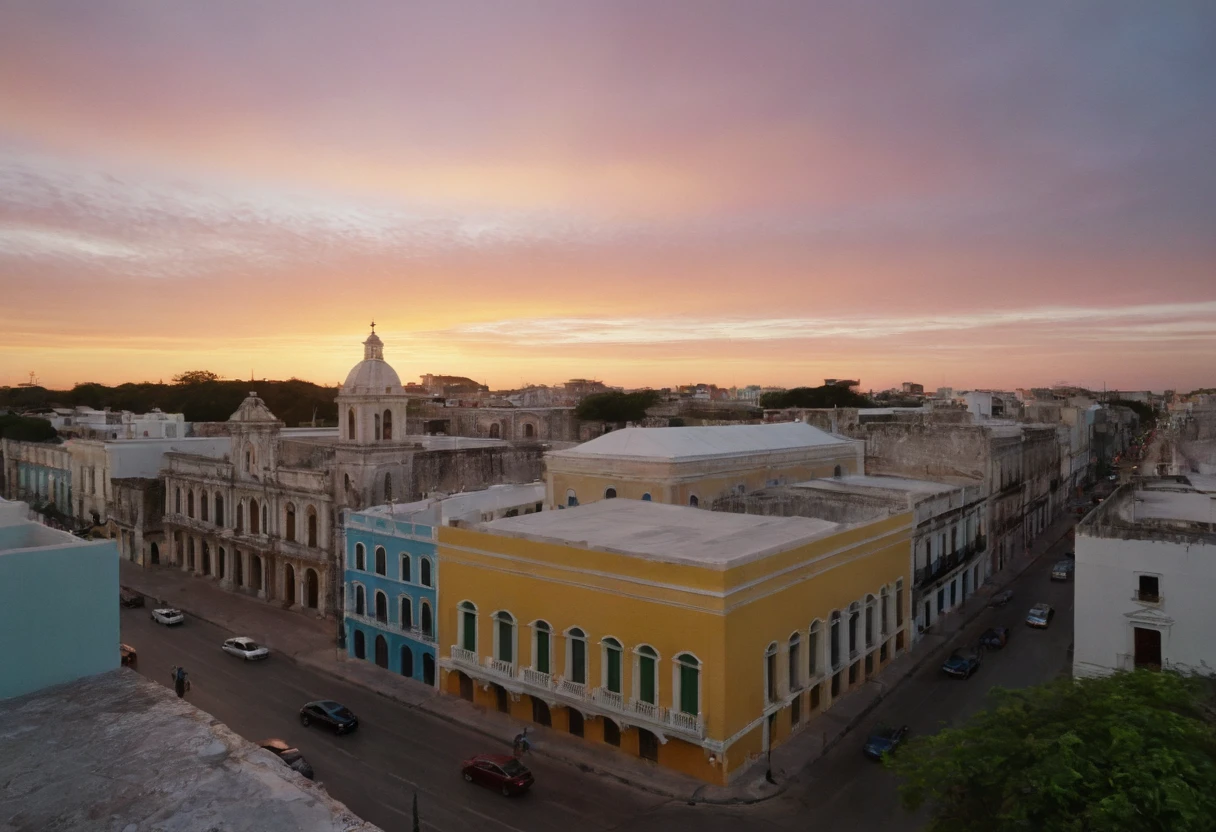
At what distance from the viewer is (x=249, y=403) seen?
35281mm

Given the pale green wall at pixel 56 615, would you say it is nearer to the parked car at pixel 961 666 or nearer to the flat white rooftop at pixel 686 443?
the flat white rooftop at pixel 686 443

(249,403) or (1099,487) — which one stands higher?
(249,403)

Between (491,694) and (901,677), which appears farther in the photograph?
(901,677)

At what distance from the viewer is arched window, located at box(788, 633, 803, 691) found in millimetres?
19141

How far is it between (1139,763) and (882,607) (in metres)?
15.1

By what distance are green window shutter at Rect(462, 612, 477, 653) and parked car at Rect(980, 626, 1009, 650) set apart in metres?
16.7

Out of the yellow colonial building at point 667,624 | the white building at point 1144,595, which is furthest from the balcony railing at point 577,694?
the white building at point 1144,595

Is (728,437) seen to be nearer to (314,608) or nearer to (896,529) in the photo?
(896,529)

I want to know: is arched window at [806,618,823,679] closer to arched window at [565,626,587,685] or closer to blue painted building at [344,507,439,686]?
arched window at [565,626,587,685]

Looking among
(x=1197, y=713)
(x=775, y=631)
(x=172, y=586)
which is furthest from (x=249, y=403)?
(x=1197, y=713)

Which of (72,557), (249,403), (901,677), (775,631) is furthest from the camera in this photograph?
(249,403)

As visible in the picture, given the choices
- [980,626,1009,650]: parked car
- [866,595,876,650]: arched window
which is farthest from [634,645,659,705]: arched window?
[980,626,1009,650]: parked car

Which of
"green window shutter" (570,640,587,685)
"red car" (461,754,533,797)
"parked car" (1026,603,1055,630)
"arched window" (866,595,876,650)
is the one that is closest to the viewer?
"red car" (461,754,533,797)

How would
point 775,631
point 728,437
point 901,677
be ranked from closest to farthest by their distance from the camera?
point 775,631 → point 901,677 → point 728,437
